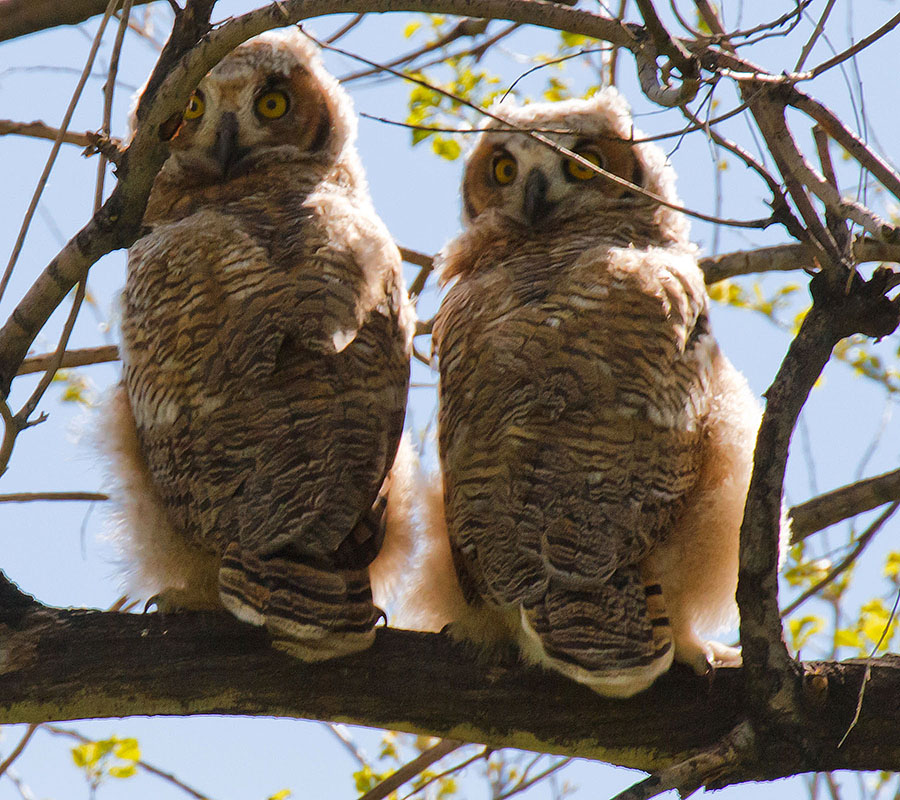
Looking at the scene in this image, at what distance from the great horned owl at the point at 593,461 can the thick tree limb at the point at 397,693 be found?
0.38 feet

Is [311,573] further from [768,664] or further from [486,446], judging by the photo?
[768,664]

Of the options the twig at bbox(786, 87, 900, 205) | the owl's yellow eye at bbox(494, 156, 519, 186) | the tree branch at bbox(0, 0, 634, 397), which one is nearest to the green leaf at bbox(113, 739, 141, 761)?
the tree branch at bbox(0, 0, 634, 397)

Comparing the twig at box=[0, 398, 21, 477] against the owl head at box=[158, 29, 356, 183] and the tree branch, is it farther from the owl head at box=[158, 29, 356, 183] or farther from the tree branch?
the owl head at box=[158, 29, 356, 183]

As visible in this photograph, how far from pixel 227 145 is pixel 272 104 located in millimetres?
305

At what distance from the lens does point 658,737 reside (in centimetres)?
280

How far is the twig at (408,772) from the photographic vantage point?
10.5 feet

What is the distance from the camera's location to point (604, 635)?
8.71 feet

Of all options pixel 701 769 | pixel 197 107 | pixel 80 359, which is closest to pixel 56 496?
pixel 80 359

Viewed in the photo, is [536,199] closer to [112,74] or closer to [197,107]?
[197,107]

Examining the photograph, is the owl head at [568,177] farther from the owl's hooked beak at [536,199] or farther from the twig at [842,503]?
the twig at [842,503]

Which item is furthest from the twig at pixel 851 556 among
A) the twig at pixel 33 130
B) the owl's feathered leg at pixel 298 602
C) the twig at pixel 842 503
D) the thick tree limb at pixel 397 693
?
the twig at pixel 33 130

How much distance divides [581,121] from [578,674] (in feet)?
6.86

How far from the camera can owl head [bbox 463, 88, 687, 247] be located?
3.84m

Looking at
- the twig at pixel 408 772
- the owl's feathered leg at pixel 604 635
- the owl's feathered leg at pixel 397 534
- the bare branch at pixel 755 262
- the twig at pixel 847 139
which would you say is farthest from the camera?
the bare branch at pixel 755 262
